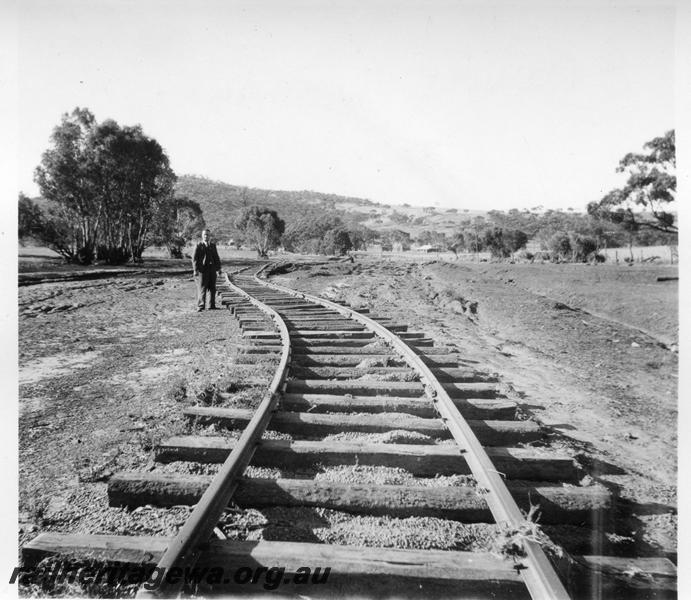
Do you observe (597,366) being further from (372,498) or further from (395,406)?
(372,498)

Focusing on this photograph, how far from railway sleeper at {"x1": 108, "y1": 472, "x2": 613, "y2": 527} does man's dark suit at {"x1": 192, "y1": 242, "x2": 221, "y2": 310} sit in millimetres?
6407

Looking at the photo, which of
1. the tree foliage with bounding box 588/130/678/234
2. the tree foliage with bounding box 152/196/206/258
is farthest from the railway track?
the tree foliage with bounding box 152/196/206/258

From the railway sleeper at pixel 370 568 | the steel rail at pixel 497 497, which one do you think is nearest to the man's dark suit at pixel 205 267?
the steel rail at pixel 497 497

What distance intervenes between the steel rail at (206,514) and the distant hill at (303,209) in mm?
74041

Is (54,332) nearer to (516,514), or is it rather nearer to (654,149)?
(516,514)

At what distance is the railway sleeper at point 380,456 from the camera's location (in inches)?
101

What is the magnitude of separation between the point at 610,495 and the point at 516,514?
30.2 inches

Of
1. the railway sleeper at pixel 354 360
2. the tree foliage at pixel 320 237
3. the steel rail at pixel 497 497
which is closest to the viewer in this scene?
the steel rail at pixel 497 497

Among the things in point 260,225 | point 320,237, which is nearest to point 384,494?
point 260,225

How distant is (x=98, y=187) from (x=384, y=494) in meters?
29.2

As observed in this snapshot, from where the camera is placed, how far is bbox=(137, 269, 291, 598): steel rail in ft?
5.30

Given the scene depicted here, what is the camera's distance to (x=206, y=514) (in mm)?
1917

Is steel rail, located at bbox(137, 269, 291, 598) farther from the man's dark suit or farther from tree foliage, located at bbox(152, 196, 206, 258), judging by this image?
tree foliage, located at bbox(152, 196, 206, 258)

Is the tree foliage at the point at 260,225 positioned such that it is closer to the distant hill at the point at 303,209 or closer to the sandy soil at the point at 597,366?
the distant hill at the point at 303,209
